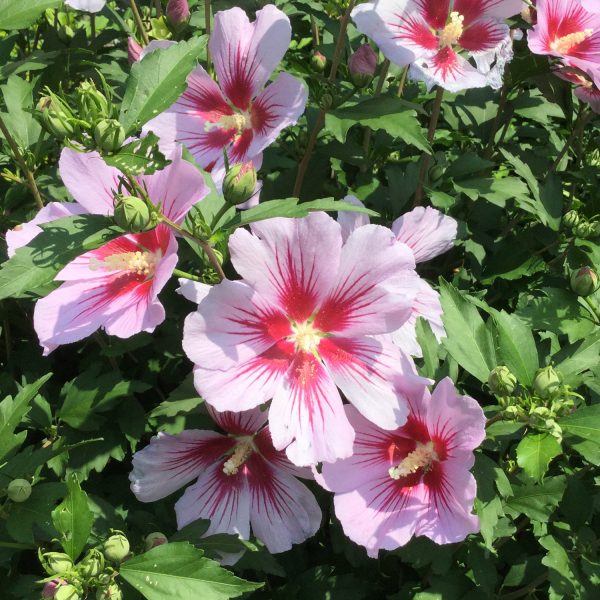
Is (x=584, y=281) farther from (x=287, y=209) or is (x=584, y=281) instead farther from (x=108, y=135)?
(x=108, y=135)

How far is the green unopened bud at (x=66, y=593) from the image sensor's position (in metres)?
1.36

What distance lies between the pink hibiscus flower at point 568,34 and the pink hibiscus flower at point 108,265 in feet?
3.47

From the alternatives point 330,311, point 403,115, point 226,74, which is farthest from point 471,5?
point 330,311

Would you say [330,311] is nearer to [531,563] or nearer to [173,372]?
[173,372]

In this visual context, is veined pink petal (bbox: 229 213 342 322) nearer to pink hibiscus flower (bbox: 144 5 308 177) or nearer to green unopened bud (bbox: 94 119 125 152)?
green unopened bud (bbox: 94 119 125 152)

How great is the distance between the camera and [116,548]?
1.45 m

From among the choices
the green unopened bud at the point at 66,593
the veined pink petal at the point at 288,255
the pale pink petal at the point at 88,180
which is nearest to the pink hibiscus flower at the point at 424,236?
the veined pink petal at the point at 288,255

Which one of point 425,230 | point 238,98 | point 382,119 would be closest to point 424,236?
point 425,230

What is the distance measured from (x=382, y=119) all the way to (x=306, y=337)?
2.15ft

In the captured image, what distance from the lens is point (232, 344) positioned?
1.40 meters

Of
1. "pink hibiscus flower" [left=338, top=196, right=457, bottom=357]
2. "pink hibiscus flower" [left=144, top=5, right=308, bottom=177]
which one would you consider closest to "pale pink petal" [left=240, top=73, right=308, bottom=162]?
"pink hibiscus flower" [left=144, top=5, right=308, bottom=177]

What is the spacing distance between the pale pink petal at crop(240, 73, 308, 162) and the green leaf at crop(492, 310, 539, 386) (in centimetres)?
70

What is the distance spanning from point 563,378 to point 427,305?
0.37 metres

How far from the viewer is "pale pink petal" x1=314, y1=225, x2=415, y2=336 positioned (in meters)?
1.38
